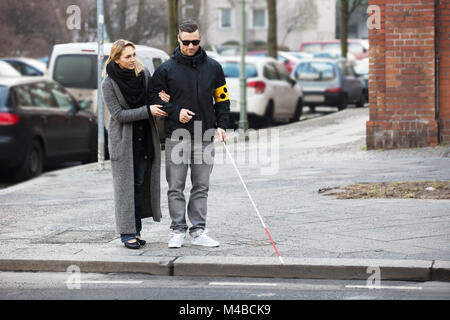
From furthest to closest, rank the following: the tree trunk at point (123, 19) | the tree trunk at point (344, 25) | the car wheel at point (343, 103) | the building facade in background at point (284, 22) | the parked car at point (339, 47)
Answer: the building facade in background at point (284, 22), the parked car at point (339, 47), the tree trunk at point (344, 25), the tree trunk at point (123, 19), the car wheel at point (343, 103)

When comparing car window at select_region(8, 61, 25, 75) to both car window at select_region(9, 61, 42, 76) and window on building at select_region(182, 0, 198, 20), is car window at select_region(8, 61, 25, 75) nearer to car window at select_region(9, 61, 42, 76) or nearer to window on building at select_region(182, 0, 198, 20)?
car window at select_region(9, 61, 42, 76)

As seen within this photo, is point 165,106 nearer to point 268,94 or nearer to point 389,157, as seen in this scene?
point 389,157

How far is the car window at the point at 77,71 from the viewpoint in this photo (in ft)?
54.9

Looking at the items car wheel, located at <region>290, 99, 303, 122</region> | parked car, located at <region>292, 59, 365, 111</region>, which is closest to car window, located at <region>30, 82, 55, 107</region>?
car wheel, located at <region>290, 99, 303, 122</region>

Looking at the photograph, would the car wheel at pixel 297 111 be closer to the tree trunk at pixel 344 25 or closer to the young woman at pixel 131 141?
the tree trunk at pixel 344 25

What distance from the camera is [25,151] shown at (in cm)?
1370

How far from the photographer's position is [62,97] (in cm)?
1537

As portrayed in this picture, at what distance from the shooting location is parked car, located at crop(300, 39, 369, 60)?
50.8m

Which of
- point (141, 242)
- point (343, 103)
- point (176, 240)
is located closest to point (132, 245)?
point (141, 242)

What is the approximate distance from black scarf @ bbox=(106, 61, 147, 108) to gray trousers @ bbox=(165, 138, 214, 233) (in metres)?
0.44

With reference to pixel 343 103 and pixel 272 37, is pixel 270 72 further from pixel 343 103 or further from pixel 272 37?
pixel 272 37

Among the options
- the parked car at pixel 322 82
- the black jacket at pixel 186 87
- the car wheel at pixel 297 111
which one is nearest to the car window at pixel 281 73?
the car wheel at pixel 297 111

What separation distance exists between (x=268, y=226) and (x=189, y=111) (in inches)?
67.7
